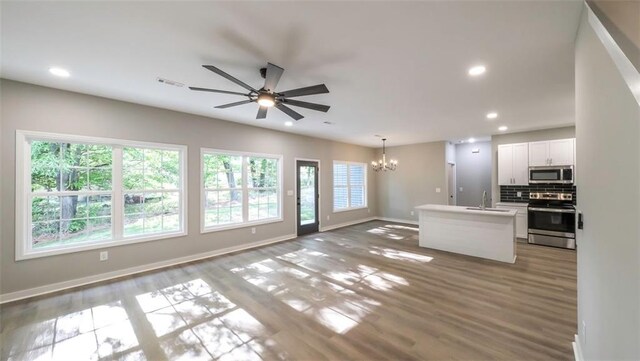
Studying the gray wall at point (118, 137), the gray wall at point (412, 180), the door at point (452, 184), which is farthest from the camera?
the door at point (452, 184)

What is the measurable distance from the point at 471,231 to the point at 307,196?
394 cm

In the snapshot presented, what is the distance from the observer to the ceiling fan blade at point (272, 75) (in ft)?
7.46

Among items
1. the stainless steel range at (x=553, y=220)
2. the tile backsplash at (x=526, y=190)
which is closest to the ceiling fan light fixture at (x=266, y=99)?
the stainless steel range at (x=553, y=220)

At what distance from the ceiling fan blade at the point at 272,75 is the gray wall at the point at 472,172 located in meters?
8.07

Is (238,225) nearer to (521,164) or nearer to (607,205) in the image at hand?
(607,205)

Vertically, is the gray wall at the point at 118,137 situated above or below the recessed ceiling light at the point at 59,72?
below

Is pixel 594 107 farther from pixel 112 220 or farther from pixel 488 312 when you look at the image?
pixel 112 220

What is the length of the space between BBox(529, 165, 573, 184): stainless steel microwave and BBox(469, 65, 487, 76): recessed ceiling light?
178 inches

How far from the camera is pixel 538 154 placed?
5828 mm

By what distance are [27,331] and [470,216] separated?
6233 mm

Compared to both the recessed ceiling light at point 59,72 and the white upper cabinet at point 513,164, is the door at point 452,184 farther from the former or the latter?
the recessed ceiling light at point 59,72

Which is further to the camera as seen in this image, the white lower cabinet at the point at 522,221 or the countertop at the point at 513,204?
the countertop at the point at 513,204

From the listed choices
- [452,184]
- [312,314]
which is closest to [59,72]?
[312,314]

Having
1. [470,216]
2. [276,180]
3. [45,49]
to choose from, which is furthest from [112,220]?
[470,216]
